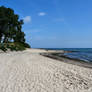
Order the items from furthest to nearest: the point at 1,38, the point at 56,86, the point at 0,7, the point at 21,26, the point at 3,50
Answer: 1. the point at 21,26
2. the point at 1,38
3. the point at 0,7
4. the point at 3,50
5. the point at 56,86

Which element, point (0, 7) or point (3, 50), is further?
point (0, 7)

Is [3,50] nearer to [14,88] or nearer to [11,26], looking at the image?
[11,26]

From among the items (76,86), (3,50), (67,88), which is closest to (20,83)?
(67,88)

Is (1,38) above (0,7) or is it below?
below

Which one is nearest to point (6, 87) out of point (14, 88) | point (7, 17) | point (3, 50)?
point (14, 88)

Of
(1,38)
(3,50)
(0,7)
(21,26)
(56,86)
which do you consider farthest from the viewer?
(21,26)

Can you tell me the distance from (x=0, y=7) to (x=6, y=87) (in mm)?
37182

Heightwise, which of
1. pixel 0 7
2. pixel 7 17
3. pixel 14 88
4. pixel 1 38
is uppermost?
pixel 0 7

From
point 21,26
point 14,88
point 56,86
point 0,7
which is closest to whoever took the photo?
point 14,88

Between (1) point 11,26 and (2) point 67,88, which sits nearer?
(2) point 67,88

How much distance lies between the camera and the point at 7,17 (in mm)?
36250

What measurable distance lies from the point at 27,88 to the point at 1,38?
37998mm

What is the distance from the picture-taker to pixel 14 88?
4.18 metres

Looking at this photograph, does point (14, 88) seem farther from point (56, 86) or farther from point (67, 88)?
point (67, 88)
